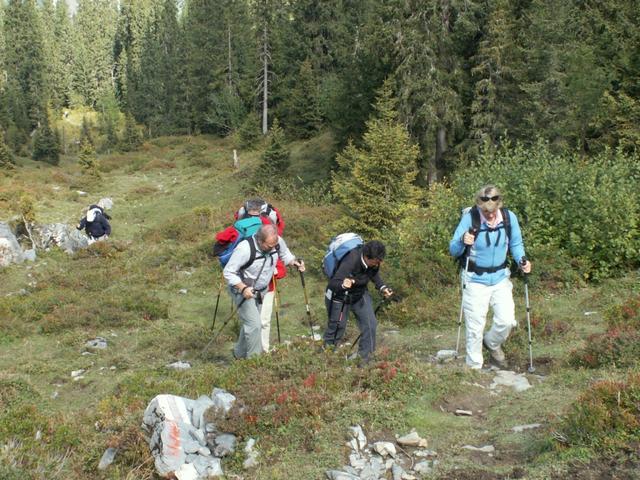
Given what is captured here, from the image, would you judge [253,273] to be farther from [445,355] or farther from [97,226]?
[97,226]

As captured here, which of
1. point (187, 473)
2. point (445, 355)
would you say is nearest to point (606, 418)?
point (187, 473)

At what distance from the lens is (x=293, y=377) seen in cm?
676

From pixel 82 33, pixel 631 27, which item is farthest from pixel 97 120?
pixel 631 27

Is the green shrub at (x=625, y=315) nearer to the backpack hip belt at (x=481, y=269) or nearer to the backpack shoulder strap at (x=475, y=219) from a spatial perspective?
the backpack hip belt at (x=481, y=269)

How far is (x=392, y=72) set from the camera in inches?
950

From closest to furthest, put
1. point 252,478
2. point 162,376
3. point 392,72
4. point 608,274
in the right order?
1. point 252,478
2. point 162,376
3. point 608,274
4. point 392,72

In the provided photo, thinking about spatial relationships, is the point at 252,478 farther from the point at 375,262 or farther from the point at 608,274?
the point at 608,274

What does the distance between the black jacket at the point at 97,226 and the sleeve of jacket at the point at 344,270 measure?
607 inches

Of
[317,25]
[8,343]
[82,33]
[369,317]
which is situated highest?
[82,33]

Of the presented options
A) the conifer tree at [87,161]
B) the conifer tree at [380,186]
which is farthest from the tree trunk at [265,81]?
the conifer tree at [380,186]

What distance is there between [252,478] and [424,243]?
30.6 ft

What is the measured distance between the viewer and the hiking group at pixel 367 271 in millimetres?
7172

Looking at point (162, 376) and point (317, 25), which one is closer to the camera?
point (162, 376)

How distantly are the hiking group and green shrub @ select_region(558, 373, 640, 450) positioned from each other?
2166 mm
